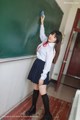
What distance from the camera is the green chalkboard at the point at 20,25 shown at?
1.92m

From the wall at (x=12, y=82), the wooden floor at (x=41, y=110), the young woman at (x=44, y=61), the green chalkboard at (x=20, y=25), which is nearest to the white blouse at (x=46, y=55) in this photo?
the young woman at (x=44, y=61)

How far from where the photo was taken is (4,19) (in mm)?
1880

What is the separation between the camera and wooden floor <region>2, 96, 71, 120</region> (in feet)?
9.27

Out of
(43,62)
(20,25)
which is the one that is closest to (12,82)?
(43,62)

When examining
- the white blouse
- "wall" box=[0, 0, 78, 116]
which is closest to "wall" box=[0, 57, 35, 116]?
"wall" box=[0, 0, 78, 116]

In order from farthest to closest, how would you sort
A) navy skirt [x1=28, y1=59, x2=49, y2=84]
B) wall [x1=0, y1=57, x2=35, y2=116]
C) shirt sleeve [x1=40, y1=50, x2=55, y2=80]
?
navy skirt [x1=28, y1=59, x2=49, y2=84]
shirt sleeve [x1=40, y1=50, x2=55, y2=80]
wall [x1=0, y1=57, x2=35, y2=116]

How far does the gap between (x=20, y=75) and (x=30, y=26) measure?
0.80 m

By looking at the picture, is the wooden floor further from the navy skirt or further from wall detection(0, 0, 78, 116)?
the navy skirt

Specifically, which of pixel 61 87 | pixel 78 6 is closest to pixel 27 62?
pixel 61 87

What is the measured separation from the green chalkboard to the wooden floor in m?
0.97

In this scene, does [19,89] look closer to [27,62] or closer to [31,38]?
[27,62]

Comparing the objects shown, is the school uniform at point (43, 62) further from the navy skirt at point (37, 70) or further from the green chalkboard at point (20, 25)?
the green chalkboard at point (20, 25)

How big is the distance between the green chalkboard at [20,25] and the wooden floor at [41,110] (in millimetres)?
971

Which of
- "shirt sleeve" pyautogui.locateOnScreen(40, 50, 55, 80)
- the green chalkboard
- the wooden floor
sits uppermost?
the green chalkboard
